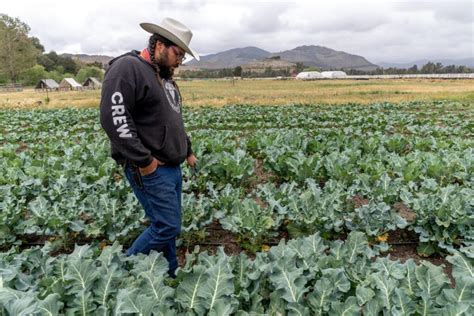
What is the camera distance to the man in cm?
251

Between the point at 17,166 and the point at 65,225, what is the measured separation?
11.2ft

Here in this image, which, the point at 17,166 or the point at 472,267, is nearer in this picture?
the point at 472,267

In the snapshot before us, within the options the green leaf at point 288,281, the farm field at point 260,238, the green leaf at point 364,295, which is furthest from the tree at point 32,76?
the green leaf at point 364,295

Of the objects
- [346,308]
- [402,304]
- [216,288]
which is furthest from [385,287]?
[216,288]

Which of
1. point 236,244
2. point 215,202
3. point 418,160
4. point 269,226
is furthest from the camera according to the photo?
point 418,160

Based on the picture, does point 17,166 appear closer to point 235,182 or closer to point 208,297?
point 235,182

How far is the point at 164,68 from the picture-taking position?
278 centimetres

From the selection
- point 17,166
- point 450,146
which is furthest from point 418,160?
point 17,166

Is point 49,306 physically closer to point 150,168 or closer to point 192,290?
point 192,290

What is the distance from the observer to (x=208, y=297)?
92.4 inches

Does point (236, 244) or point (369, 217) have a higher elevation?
point (369, 217)

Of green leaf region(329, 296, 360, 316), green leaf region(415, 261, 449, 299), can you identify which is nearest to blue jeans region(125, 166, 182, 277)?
green leaf region(329, 296, 360, 316)

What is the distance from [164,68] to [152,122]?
435 millimetres

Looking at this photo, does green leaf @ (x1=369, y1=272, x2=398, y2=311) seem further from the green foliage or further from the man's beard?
the man's beard
